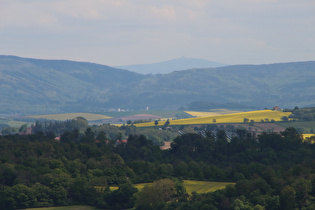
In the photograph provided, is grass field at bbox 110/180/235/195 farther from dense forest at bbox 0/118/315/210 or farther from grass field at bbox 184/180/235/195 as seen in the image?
dense forest at bbox 0/118/315/210

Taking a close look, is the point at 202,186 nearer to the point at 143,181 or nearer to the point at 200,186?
the point at 200,186

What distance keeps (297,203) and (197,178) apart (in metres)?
48.1

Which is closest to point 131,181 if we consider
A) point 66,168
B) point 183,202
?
point 66,168

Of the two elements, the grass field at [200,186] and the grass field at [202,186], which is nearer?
the grass field at [202,186]

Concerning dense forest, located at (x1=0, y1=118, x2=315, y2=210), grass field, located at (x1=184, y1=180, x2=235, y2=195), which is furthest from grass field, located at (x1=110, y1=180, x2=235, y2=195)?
dense forest, located at (x1=0, y1=118, x2=315, y2=210)

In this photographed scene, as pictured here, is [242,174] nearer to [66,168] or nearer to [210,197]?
[210,197]

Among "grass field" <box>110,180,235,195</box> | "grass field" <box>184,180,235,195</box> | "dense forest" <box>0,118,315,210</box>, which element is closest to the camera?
"dense forest" <box>0,118,315,210</box>

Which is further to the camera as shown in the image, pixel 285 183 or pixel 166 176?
pixel 166 176

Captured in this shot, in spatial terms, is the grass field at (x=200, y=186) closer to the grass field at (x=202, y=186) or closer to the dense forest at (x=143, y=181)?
the grass field at (x=202, y=186)

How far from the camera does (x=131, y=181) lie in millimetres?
165125

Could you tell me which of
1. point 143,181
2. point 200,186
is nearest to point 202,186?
point 200,186

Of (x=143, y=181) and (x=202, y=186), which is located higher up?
(x=143, y=181)

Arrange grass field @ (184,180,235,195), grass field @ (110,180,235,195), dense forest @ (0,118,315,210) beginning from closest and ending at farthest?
dense forest @ (0,118,315,210) → grass field @ (184,180,235,195) → grass field @ (110,180,235,195)

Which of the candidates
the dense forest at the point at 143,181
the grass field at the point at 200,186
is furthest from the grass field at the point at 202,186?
the dense forest at the point at 143,181
